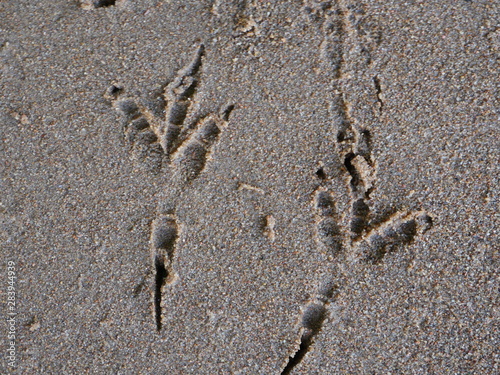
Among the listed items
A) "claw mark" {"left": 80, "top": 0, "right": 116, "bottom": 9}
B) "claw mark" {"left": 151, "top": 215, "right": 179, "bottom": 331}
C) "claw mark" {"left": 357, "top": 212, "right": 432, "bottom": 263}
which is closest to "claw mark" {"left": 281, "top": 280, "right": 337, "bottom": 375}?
"claw mark" {"left": 357, "top": 212, "right": 432, "bottom": 263}

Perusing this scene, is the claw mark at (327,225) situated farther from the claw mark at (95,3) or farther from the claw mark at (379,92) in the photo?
the claw mark at (95,3)

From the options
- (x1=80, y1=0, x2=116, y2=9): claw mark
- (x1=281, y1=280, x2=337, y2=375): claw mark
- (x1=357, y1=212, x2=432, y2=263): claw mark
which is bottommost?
(x1=281, y1=280, x2=337, y2=375): claw mark

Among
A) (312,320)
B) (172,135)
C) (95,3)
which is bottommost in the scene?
(312,320)

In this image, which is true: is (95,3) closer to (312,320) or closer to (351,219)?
(351,219)

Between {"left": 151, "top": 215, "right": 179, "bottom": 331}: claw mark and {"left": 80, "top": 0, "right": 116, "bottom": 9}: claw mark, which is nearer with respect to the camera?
{"left": 151, "top": 215, "right": 179, "bottom": 331}: claw mark

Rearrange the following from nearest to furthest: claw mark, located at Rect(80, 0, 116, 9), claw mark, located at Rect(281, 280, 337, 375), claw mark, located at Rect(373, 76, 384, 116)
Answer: claw mark, located at Rect(281, 280, 337, 375)
claw mark, located at Rect(373, 76, 384, 116)
claw mark, located at Rect(80, 0, 116, 9)

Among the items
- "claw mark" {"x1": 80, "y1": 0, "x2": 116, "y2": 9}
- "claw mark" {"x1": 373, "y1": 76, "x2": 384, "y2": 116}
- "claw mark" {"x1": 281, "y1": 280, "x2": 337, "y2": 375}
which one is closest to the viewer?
"claw mark" {"x1": 281, "y1": 280, "x2": 337, "y2": 375}

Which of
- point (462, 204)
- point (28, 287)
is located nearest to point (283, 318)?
point (462, 204)

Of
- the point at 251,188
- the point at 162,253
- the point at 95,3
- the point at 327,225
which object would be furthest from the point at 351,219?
the point at 95,3

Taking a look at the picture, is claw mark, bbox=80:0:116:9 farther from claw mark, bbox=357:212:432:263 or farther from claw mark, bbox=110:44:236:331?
claw mark, bbox=357:212:432:263

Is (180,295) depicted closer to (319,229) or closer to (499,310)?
(319,229)

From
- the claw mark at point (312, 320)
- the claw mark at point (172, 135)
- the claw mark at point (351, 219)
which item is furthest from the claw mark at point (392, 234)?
the claw mark at point (172, 135)
